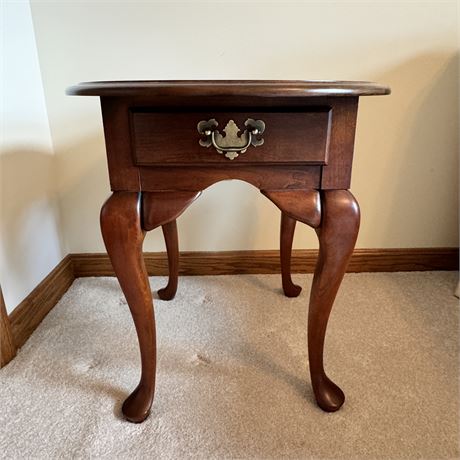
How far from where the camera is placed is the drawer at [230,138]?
1.98 feet

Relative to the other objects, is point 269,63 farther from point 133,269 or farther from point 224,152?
point 133,269

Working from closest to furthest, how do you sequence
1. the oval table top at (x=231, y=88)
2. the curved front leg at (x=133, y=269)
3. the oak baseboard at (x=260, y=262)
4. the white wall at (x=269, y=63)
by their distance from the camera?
1. the oval table top at (x=231, y=88)
2. the curved front leg at (x=133, y=269)
3. the white wall at (x=269, y=63)
4. the oak baseboard at (x=260, y=262)

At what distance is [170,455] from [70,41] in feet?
3.61

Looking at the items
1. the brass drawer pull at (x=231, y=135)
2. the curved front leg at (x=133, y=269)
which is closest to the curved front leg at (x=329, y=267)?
the brass drawer pull at (x=231, y=135)

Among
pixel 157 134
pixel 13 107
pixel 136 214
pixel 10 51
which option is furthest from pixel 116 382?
pixel 10 51

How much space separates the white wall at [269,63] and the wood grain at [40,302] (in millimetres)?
167

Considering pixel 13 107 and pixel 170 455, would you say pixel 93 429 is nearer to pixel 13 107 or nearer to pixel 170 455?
pixel 170 455

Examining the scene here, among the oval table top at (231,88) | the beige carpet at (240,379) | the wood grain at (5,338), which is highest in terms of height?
the oval table top at (231,88)

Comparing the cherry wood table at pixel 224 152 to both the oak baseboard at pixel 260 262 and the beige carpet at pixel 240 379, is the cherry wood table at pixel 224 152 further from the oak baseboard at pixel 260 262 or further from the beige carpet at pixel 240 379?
the oak baseboard at pixel 260 262

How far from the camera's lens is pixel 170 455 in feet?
2.21

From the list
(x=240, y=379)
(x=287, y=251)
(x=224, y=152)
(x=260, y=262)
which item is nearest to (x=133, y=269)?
(x=224, y=152)

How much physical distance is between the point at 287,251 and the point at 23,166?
78cm

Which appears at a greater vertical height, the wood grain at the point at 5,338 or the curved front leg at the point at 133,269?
the curved front leg at the point at 133,269

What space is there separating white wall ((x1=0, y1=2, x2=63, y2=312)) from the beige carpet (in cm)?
16
